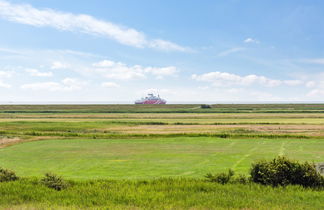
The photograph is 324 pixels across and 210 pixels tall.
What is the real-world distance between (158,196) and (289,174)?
26.3ft

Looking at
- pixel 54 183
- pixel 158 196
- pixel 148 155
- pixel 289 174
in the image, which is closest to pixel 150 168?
pixel 148 155

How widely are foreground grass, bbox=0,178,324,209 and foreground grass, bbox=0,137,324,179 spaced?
20.0 feet

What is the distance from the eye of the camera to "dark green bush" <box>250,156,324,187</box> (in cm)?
2000

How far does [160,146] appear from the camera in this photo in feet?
145

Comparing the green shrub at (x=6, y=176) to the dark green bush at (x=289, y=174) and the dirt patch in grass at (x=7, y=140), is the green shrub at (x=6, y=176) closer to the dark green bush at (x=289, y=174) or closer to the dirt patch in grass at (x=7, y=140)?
the dark green bush at (x=289, y=174)

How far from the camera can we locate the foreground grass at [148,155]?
28.8m

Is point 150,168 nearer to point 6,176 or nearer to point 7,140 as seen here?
point 6,176

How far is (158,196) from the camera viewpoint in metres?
18.1

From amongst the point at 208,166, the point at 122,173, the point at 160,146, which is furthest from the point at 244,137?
the point at 122,173

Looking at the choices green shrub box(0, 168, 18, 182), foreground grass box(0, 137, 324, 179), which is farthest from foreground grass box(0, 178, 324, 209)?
foreground grass box(0, 137, 324, 179)

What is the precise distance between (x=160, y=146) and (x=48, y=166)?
16.0 m

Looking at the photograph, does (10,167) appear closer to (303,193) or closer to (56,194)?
(56,194)

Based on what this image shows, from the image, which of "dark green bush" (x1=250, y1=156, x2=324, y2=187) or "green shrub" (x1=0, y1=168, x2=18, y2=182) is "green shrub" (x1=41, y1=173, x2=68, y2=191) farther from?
"dark green bush" (x1=250, y1=156, x2=324, y2=187)

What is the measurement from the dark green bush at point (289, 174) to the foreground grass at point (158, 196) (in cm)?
103
